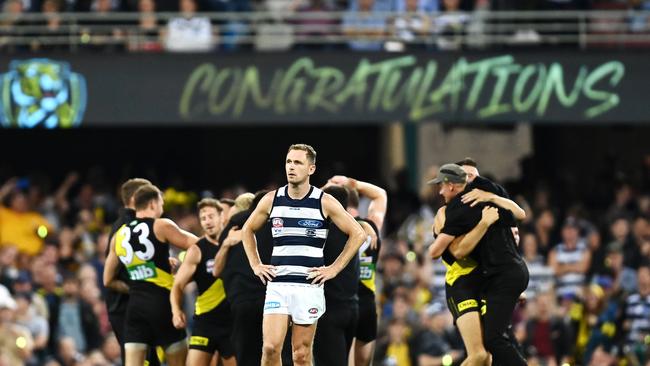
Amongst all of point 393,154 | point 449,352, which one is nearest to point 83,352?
point 449,352

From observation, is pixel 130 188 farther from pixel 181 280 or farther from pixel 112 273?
pixel 181 280

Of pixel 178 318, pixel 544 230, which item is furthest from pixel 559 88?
pixel 178 318

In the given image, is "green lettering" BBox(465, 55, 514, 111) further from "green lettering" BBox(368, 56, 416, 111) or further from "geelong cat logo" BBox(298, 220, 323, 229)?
"geelong cat logo" BBox(298, 220, 323, 229)

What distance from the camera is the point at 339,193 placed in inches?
610

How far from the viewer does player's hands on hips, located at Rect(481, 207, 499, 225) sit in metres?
15.3

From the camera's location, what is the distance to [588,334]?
71.7 ft

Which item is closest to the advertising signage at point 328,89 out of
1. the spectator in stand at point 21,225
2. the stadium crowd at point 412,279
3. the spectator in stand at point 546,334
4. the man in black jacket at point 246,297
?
Result: the stadium crowd at point 412,279

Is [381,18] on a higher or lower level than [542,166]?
higher

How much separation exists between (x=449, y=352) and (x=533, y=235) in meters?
3.23

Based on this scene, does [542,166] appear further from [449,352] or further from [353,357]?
[353,357]

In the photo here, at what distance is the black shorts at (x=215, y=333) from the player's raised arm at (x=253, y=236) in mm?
1906

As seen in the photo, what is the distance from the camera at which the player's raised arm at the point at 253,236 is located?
14.2 metres

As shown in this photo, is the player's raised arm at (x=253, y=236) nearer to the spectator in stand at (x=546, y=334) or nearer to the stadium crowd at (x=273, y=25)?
the spectator in stand at (x=546, y=334)

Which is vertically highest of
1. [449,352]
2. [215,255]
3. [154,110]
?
[154,110]
